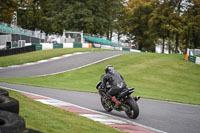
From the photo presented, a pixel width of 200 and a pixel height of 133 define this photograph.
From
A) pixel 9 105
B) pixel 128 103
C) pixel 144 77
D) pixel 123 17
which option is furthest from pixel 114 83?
pixel 123 17

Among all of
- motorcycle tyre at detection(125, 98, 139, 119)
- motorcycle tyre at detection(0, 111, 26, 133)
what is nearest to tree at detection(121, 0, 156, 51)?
motorcycle tyre at detection(125, 98, 139, 119)

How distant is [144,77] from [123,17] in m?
54.2

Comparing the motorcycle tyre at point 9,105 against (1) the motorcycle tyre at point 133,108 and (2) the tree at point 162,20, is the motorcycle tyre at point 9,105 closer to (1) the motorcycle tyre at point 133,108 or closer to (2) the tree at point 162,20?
(1) the motorcycle tyre at point 133,108

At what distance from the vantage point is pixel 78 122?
7613 mm

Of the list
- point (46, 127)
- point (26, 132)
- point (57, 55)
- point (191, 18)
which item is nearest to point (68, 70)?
point (57, 55)

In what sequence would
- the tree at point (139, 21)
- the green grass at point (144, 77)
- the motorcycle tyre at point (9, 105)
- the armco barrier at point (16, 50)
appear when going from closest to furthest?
the motorcycle tyre at point (9, 105) < the green grass at point (144, 77) < the armco barrier at point (16, 50) < the tree at point (139, 21)

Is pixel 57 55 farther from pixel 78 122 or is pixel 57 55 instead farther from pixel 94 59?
pixel 78 122

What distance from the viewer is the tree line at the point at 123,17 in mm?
55031

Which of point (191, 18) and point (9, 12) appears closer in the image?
point (191, 18)

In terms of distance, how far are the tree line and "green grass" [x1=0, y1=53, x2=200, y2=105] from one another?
77.2ft

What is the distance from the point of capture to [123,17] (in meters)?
77.7

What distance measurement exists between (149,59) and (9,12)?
3937 cm

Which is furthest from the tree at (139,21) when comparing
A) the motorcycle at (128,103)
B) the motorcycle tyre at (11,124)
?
the motorcycle tyre at (11,124)

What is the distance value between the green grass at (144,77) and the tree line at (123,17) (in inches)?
926
